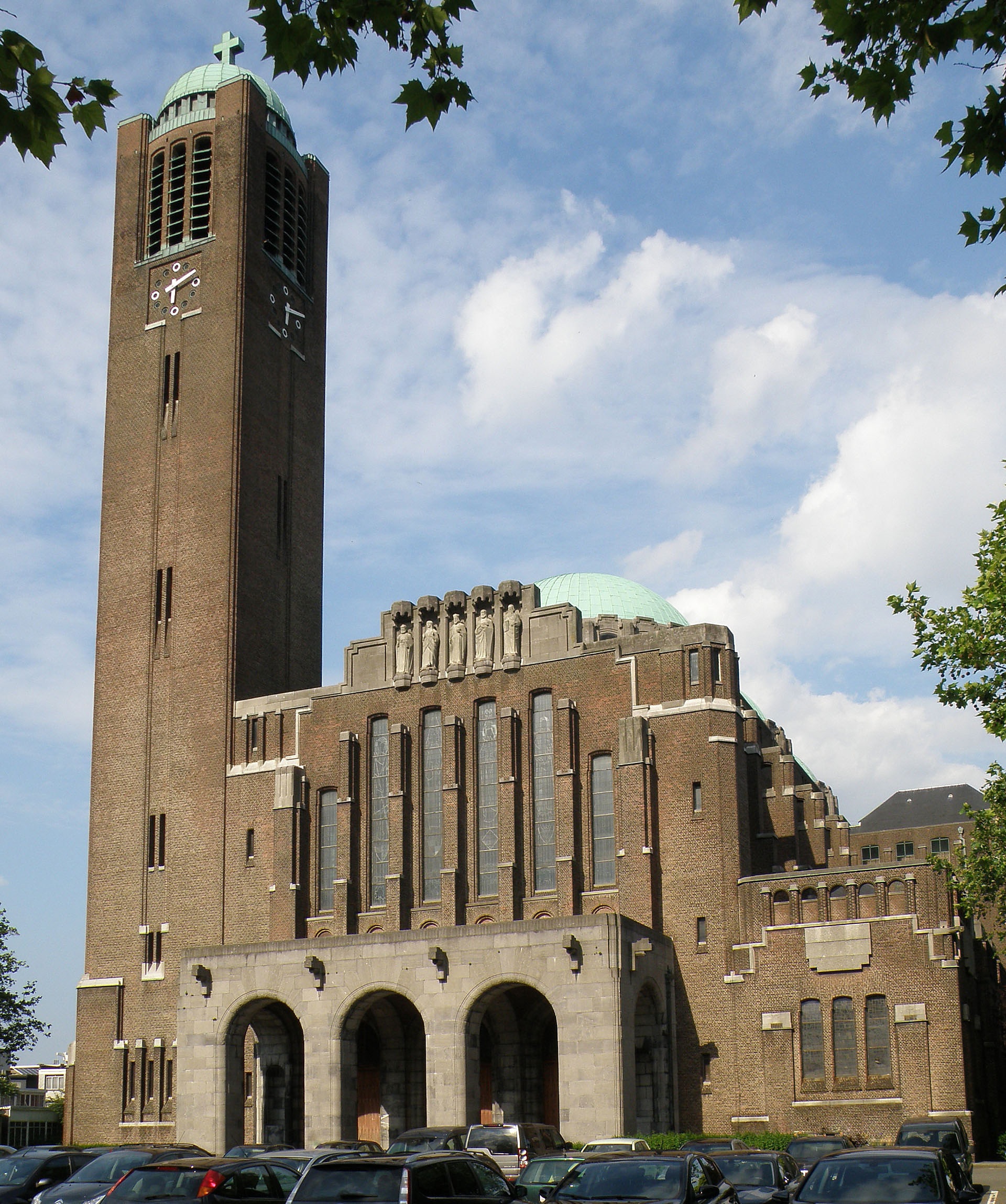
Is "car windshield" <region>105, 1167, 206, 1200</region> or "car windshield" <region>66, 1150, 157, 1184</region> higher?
"car windshield" <region>105, 1167, 206, 1200</region>

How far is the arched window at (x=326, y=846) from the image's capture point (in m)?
48.8

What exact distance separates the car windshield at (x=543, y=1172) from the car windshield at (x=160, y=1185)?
603 cm

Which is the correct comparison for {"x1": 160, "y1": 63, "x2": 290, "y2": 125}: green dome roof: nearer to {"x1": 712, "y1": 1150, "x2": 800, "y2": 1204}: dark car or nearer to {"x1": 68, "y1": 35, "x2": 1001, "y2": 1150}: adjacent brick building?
{"x1": 68, "y1": 35, "x2": 1001, "y2": 1150}: adjacent brick building

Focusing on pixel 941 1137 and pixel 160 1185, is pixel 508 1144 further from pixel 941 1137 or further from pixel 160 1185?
pixel 160 1185

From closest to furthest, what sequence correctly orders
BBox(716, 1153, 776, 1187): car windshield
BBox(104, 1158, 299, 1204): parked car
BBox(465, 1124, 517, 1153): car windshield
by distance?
BBox(104, 1158, 299, 1204): parked car, BBox(716, 1153, 776, 1187): car windshield, BBox(465, 1124, 517, 1153): car windshield

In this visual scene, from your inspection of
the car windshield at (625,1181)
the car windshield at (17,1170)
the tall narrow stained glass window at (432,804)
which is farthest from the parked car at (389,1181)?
the tall narrow stained glass window at (432,804)

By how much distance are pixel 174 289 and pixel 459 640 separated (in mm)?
19074

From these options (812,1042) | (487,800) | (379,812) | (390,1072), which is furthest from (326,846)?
(812,1042)

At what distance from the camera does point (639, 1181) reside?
51.9 feet

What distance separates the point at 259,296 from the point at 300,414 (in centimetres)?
486

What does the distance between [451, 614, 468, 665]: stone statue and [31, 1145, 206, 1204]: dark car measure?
2430 cm

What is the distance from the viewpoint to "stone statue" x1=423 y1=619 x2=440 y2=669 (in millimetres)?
49188

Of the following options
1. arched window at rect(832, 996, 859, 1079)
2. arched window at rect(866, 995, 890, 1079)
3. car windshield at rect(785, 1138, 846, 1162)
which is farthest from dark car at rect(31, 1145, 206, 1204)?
arched window at rect(866, 995, 890, 1079)

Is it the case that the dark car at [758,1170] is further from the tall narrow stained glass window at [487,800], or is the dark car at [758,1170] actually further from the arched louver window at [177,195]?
the arched louver window at [177,195]
